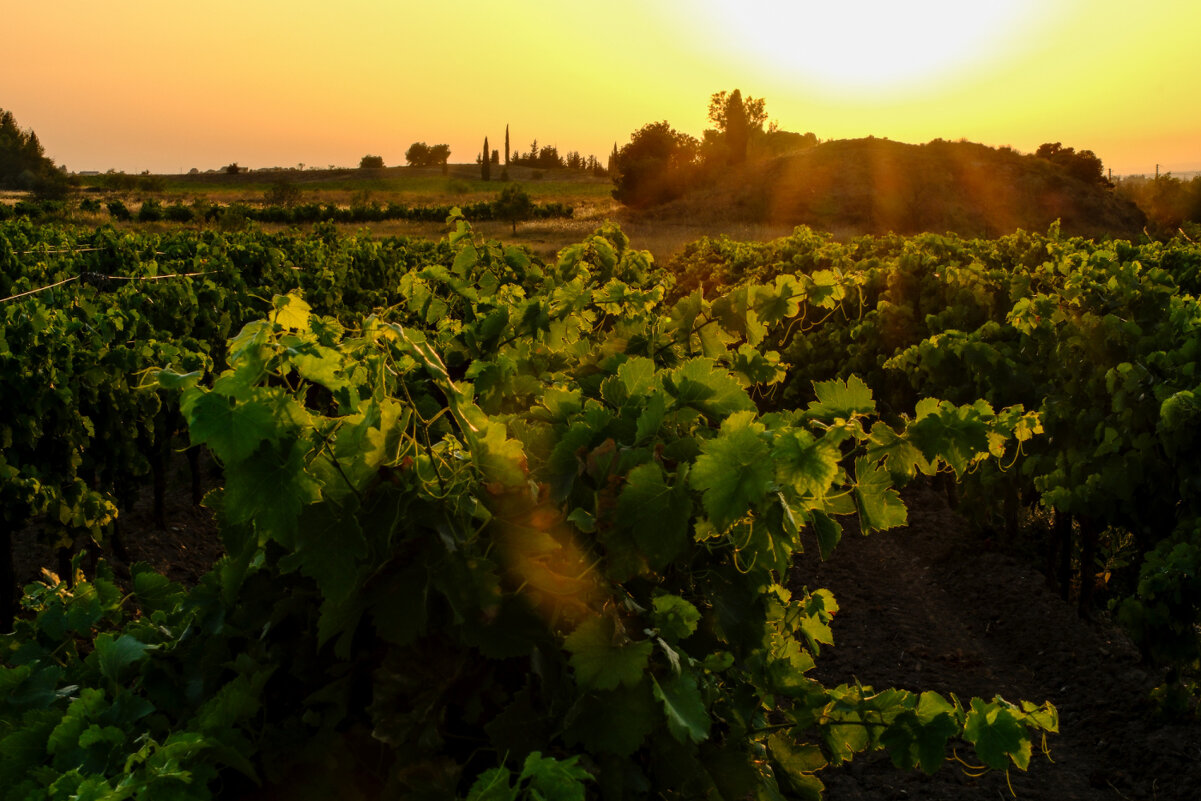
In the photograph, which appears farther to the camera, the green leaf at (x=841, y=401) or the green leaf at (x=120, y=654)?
the green leaf at (x=841, y=401)

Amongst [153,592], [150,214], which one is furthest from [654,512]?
[150,214]

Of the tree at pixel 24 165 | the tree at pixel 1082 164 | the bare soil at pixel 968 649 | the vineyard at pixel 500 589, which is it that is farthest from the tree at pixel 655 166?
the vineyard at pixel 500 589

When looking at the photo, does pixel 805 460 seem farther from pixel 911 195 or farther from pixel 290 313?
pixel 911 195

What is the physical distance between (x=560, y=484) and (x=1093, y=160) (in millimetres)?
67513

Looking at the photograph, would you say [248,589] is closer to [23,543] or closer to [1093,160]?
[23,543]

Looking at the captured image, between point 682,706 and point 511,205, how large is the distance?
58480 mm

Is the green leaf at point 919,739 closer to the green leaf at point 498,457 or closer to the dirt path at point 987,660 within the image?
the green leaf at point 498,457

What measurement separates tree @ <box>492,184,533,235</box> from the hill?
8635 mm

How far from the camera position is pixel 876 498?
2033mm

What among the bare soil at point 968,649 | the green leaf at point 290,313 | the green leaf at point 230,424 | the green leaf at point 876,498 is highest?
the green leaf at point 290,313

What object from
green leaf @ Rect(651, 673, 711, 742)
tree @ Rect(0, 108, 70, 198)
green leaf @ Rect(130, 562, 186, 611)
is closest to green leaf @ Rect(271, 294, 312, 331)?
green leaf @ Rect(651, 673, 711, 742)

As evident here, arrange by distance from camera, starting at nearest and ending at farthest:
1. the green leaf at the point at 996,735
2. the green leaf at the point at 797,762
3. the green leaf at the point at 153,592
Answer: the green leaf at the point at 996,735
the green leaf at the point at 797,762
the green leaf at the point at 153,592

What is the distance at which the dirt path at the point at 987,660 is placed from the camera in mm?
5012

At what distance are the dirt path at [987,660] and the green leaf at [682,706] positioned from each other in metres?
3.65
